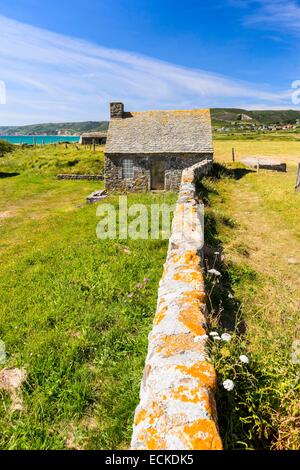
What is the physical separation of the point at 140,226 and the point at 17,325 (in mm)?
5651

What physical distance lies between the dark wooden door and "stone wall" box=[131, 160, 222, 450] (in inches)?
735

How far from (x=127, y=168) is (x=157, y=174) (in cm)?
225

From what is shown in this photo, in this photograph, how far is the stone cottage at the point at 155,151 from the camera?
21953 millimetres

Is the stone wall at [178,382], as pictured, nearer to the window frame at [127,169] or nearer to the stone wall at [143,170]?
the stone wall at [143,170]

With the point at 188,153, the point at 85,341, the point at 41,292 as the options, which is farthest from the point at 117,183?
the point at 85,341

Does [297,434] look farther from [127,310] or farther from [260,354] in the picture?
[127,310]

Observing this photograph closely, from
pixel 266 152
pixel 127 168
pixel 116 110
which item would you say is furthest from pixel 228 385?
pixel 266 152

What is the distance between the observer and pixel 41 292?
6574 mm

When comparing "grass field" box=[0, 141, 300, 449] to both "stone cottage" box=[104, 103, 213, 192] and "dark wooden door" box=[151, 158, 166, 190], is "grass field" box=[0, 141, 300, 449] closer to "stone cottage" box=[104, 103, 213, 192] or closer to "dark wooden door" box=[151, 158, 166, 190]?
"stone cottage" box=[104, 103, 213, 192]

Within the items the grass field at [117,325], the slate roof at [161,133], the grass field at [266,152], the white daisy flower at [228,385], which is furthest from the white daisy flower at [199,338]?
the grass field at [266,152]

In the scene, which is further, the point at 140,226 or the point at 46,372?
the point at 140,226

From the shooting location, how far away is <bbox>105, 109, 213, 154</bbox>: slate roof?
2203 centimetres

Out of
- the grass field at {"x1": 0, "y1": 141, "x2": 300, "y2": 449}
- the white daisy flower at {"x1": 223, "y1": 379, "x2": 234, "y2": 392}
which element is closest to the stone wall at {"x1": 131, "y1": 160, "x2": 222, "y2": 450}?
the white daisy flower at {"x1": 223, "y1": 379, "x2": 234, "y2": 392}

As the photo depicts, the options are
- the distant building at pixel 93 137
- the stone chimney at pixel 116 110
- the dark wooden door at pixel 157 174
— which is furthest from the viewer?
the distant building at pixel 93 137
